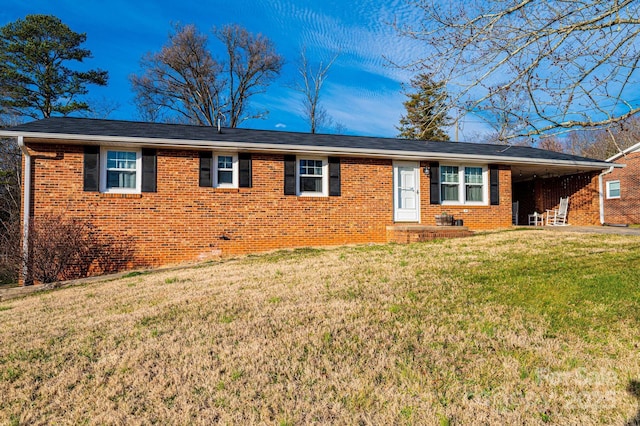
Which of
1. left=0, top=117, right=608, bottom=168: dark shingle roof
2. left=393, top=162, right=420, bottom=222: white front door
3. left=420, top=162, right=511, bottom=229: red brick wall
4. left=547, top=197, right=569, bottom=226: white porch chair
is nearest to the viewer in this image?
left=0, top=117, right=608, bottom=168: dark shingle roof

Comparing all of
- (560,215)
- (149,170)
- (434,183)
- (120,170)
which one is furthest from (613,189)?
(120,170)

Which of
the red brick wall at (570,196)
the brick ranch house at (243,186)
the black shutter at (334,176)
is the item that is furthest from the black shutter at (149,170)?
the red brick wall at (570,196)

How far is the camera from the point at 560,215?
15805 millimetres

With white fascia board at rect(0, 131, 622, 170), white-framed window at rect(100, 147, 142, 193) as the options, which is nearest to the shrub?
white-framed window at rect(100, 147, 142, 193)

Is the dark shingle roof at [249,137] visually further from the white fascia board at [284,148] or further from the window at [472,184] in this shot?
the window at [472,184]

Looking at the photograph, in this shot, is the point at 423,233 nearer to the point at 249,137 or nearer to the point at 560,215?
the point at 249,137

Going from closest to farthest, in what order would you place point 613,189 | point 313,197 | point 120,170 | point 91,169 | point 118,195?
point 91,169 → point 118,195 → point 120,170 → point 313,197 → point 613,189

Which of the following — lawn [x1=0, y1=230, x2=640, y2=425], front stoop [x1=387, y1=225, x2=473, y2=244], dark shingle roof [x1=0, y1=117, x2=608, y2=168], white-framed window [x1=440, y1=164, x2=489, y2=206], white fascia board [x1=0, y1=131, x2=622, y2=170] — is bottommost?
lawn [x1=0, y1=230, x2=640, y2=425]

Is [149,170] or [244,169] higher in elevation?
[244,169]

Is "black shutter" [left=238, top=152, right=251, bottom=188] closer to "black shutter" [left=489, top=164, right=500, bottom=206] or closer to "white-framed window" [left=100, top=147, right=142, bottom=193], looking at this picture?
"white-framed window" [left=100, top=147, right=142, bottom=193]

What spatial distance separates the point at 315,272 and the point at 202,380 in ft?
12.3

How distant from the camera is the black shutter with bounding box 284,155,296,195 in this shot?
11297mm

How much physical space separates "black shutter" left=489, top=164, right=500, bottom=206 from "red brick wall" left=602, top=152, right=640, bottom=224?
9.42 meters

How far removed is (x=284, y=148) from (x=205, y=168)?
2.26 metres
